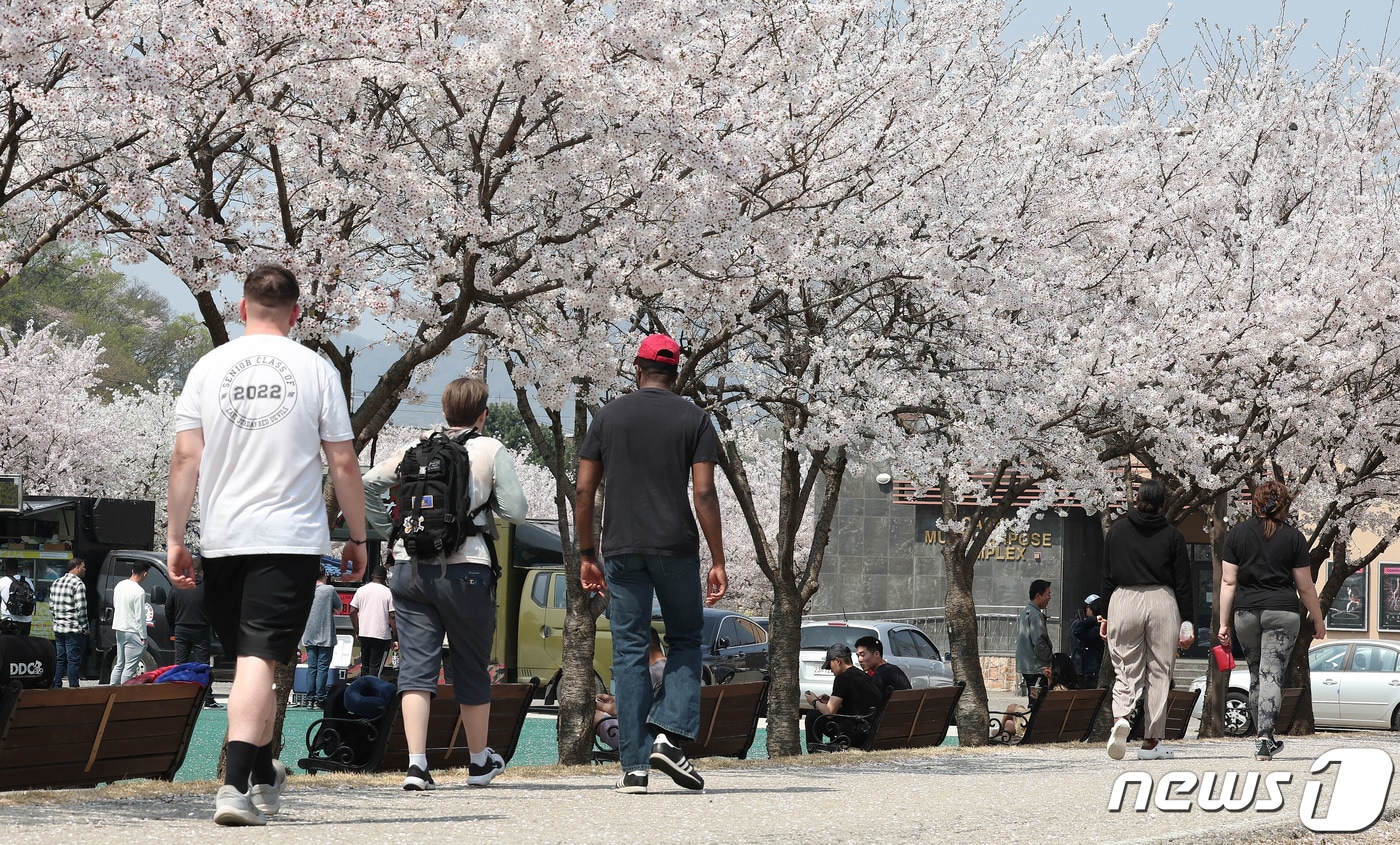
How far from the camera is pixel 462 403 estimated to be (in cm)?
719

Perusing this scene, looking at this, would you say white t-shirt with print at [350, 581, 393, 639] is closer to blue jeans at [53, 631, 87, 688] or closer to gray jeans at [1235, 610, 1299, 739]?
blue jeans at [53, 631, 87, 688]

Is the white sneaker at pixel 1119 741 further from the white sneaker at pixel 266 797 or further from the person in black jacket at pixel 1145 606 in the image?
the white sneaker at pixel 266 797

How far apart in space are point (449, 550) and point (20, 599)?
1683cm

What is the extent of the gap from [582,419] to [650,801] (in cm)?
772

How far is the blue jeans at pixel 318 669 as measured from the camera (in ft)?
70.0

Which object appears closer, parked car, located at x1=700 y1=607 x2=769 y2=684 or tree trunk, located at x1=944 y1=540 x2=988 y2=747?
tree trunk, located at x1=944 y1=540 x2=988 y2=747

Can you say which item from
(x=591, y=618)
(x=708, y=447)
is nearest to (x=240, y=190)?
(x=591, y=618)

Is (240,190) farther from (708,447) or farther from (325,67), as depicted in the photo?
(708,447)

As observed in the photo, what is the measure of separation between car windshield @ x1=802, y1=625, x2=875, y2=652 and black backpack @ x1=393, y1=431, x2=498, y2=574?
1875 cm

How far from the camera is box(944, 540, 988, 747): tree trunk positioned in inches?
648

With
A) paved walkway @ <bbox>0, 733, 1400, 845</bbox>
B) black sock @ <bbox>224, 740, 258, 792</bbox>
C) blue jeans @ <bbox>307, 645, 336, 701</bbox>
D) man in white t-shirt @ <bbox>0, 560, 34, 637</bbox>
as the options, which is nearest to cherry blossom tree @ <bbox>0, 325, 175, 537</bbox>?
man in white t-shirt @ <bbox>0, 560, 34, 637</bbox>

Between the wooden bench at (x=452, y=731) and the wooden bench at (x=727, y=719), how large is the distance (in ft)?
4.47

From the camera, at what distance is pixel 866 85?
1280 centimetres

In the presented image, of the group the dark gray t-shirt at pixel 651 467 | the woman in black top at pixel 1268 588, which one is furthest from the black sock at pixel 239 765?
the woman in black top at pixel 1268 588
